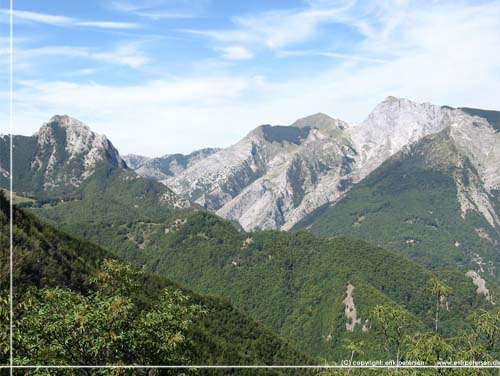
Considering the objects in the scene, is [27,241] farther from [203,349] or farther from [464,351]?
[464,351]

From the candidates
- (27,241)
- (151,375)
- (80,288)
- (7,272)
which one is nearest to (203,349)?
(80,288)

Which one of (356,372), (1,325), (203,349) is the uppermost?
(1,325)

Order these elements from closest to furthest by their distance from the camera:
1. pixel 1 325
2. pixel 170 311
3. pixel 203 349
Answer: pixel 1 325
pixel 170 311
pixel 203 349

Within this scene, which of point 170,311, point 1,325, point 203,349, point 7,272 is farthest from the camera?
point 203,349

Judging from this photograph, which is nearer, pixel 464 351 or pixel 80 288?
pixel 464 351

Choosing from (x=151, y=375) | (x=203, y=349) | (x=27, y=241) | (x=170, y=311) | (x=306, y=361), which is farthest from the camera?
(x=306, y=361)

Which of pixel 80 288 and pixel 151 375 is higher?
pixel 151 375

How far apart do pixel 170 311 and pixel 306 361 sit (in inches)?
5616

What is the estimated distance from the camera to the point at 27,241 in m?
68.0

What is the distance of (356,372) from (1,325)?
64.6 ft

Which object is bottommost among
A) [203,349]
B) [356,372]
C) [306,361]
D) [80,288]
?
[306,361]

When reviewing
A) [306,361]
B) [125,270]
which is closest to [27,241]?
[125,270]

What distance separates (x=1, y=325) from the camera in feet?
74.6

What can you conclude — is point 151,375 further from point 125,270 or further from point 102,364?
point 125,270
